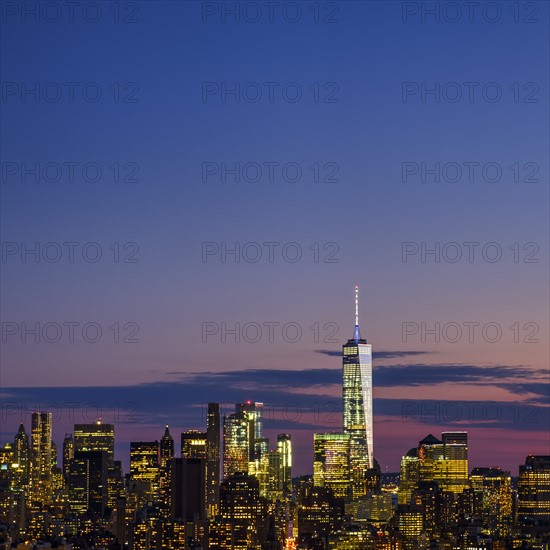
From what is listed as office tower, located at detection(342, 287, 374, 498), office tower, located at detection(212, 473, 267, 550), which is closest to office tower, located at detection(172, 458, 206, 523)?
office tower, located at detection(212, 473, 267, 550)

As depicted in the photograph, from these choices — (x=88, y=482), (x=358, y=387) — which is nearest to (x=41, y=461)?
(x=88, y=482)

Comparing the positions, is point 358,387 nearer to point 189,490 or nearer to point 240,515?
point 189,490

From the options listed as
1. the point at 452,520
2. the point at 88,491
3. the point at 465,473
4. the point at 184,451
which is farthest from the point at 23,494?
→ the point at 465,473

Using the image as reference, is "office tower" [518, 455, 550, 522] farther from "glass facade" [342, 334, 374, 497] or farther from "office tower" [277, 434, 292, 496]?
"glass facade" [342, 334, 374, 497]

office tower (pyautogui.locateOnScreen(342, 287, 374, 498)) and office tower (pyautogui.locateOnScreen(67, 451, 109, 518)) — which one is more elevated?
office tower (pyautogui.locateOnScreen(342, 287, 374, 498))


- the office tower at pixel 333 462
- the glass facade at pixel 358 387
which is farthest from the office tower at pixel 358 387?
the office tower at pixel 333 462

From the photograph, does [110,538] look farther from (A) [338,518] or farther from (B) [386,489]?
(B) [386,489]

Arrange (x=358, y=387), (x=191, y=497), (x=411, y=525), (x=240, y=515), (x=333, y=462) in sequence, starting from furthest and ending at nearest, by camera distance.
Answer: (x=358, y=387)
(x=333, y=462)
(x=411, y=525)
(x=191, y=497)
(x=240, y=515)
